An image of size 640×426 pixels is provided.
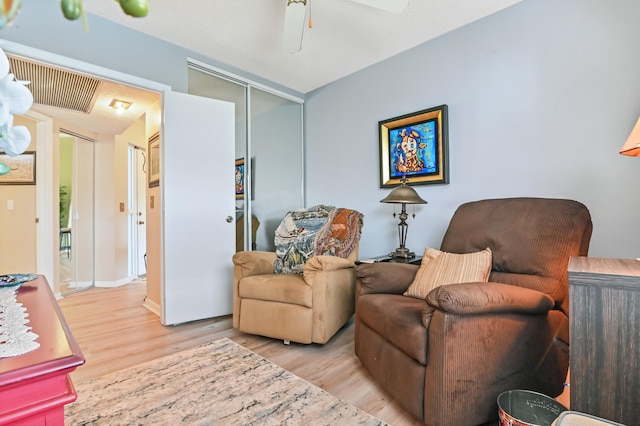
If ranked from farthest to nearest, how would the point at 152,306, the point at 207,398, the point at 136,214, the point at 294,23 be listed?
the point at 136,214, the point at 152,306, the point at 294,23, the point at 207,398

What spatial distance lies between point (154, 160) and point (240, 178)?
33.4 inches

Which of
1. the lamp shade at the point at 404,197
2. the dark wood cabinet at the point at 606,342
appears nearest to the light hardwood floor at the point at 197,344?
the dark wood cabinet at the point at 606,342

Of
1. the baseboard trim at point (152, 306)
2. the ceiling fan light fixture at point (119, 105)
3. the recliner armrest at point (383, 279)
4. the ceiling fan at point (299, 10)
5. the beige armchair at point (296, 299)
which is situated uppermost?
the ceiling fan at point (299, 10)

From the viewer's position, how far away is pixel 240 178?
134 inches

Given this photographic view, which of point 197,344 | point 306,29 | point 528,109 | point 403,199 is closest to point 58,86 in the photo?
point 306,29

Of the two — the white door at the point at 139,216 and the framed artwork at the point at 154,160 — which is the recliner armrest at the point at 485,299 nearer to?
the framed artwork at the point at 154,160

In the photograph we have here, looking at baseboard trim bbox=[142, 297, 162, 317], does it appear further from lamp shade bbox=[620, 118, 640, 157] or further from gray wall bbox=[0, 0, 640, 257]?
lamp shade bbox=[620, 118, 640, 157]

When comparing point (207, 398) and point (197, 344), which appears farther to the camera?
point (197, 344)

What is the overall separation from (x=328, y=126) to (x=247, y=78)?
1004 millimetres

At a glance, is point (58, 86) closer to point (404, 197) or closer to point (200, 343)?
point (200, 343)

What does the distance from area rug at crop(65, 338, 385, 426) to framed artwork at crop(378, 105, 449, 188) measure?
1908mm

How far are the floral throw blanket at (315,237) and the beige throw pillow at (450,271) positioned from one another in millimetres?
768

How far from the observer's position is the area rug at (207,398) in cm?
142

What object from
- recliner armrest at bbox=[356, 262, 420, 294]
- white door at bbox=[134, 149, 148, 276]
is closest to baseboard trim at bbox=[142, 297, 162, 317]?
white door at bbox=[134, 149, 148, 276]
